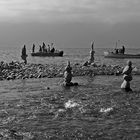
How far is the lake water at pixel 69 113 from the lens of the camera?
45.5 feet

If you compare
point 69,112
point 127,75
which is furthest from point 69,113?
point 127,75

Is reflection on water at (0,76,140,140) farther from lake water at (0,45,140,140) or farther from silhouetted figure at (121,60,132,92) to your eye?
silhouetted figure at (121,60,132,92)

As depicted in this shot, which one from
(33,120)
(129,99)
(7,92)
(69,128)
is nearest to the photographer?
(69,128)

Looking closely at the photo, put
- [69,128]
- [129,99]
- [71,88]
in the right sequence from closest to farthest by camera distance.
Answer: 1. [69,128]
2. [129,99]
3. [71,88]

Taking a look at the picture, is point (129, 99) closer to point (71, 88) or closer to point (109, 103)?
point (109, 103)

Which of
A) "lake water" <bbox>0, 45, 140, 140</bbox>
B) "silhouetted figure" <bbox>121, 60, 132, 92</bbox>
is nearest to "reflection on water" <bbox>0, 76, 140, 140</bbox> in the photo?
"lake water" <bbox>0, 45, 140, 140</bbox>

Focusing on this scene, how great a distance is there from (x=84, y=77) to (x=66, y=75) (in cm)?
676

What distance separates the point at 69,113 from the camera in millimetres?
17219

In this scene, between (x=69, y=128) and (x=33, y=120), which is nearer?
(x=69, y=128)

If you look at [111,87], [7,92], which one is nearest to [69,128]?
[7,92]

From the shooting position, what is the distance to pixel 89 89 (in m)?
25.6

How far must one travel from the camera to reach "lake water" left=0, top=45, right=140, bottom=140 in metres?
13.9

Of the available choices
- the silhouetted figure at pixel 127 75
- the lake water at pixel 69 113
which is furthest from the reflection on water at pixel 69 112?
the silhouetted figure at pixel 127 75

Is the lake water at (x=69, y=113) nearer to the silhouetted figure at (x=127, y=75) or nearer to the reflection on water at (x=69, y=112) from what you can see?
the reflection on water at (x=69, y=112)
